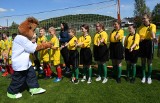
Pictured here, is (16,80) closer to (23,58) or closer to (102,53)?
(23,58)

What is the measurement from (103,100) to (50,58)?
10.1 feet

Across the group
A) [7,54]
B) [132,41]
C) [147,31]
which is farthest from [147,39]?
[7,54]

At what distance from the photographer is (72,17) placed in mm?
27719

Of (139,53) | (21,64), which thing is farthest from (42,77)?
(139,53)

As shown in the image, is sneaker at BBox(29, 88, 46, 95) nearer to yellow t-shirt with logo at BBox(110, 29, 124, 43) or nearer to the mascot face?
the mascot face

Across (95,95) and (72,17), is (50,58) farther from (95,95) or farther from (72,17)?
(72,17)

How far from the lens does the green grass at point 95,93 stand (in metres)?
6.18

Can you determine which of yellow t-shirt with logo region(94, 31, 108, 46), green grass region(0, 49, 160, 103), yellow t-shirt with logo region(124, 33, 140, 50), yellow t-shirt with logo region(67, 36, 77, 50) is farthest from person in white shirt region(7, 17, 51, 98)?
yellow t-shirt with logo region(124, 33, 140, 50)

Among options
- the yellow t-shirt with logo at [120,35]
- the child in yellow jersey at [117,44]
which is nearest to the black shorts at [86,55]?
the child in yellow jersey at [117,44]

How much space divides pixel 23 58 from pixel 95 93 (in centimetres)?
234

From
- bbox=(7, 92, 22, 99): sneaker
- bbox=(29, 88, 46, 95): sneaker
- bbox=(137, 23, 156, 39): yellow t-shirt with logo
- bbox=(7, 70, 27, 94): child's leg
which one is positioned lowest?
bbox=(7, 92, 22, 99): sneaker

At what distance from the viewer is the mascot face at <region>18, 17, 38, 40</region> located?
673cm

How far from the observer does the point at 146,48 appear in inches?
290

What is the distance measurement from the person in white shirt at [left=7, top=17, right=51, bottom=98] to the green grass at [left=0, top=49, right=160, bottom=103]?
28cm
